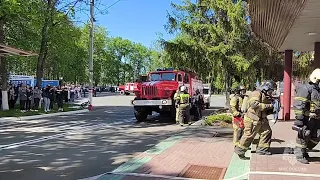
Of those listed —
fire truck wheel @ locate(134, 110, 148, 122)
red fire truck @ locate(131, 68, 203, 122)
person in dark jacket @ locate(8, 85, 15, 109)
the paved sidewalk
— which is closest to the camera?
the paved sidewalk

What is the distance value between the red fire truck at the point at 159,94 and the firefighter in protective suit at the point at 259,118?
31.3 ft

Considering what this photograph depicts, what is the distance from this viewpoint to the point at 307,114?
22.7ft

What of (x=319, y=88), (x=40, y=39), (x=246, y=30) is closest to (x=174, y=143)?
(x=319, y=88)

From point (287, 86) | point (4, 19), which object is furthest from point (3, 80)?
point (287, 86)

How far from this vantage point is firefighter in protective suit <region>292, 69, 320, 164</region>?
22.6ft

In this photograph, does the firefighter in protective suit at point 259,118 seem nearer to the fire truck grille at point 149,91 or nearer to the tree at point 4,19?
the fire truck grille at point 149,91

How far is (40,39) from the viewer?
87.1 feet

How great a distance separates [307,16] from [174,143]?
473 cm

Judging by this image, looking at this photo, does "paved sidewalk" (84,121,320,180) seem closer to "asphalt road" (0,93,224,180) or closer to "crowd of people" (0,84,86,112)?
"asphalt road" (0,93,224,180)

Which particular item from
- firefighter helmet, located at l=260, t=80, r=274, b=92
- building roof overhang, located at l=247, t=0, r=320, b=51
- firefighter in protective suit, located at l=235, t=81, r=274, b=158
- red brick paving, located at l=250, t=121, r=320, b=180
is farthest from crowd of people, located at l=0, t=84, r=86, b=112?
red brick paving, located at l=250, t=121, r=320, b=180

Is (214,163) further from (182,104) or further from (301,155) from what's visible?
(182,104)

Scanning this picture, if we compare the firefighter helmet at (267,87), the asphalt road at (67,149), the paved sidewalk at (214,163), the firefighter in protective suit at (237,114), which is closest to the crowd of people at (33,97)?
the asphalt road at (67,149)

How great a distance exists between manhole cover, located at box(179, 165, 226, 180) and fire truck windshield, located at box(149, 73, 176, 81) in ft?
36.9

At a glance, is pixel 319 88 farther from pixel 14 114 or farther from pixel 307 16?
pixel 14 114
